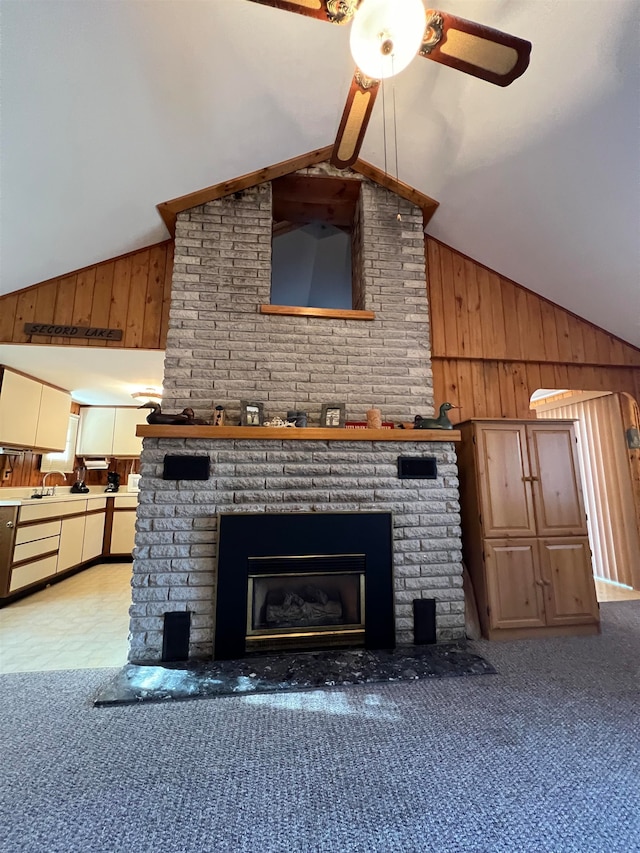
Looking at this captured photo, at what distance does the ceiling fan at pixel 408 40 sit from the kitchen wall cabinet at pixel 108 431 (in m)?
5.18

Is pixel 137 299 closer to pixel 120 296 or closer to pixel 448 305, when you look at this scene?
pixel 120 296

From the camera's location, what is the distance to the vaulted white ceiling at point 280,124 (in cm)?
185

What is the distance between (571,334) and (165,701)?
4.26 metres

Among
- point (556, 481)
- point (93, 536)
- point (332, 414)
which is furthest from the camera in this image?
point (93, 536)

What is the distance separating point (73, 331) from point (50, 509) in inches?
86.3

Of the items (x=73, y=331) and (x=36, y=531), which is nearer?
(x=73, y=331)

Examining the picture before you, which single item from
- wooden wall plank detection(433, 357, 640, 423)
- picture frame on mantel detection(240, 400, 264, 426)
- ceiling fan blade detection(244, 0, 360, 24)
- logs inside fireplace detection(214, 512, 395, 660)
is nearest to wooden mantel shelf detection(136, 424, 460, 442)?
picture frame on mantel detection(240, 400, 264, 426)

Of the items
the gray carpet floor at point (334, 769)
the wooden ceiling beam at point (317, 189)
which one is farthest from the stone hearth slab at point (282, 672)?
the wooden ceiling beam at point (317, 189)

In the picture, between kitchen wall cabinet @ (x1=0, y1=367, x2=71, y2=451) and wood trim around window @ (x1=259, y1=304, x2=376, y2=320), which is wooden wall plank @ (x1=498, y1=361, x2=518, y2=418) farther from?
kitchen wall cabinet @ (x1=0, y1=367, x2=71, y2=451)

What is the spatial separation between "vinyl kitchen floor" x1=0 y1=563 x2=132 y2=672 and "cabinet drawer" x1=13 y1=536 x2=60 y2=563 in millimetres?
408

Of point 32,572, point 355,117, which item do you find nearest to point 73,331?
point 32,572

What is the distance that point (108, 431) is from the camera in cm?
559

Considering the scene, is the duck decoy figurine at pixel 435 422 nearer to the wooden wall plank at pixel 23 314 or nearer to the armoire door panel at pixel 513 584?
the armoire door panel at pixel 513 584

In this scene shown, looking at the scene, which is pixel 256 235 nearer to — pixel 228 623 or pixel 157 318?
pixel 157 318
